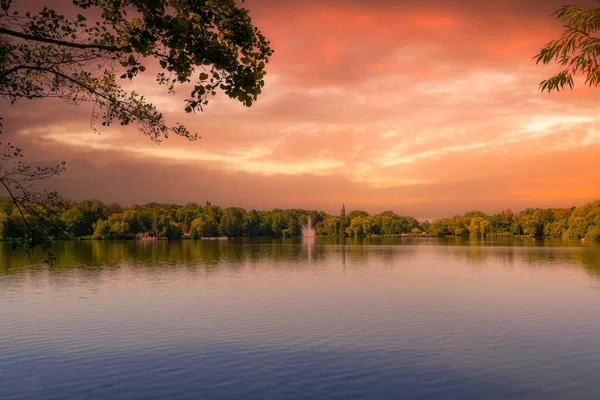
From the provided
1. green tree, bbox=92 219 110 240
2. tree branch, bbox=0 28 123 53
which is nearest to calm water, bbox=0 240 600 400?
tree branch, bbox=0 28 123 53

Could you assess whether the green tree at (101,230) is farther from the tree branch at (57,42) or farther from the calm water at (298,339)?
the tree branch at (57,42)

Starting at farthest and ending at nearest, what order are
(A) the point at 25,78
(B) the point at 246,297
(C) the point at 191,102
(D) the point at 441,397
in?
1. (B) the point at 246,297
2. (D) the point at 441,397
3. (A) the point at 25,78
4. (C) the point at 191,102

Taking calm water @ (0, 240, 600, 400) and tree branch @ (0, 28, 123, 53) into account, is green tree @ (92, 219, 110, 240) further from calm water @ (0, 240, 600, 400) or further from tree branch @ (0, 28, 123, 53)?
tree branch @ (0, 28, 123, 53)

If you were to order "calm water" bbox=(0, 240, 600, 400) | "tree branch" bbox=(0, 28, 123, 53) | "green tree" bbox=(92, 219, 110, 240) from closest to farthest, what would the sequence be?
"tree branch" bbox=(0, 28, 123, 53), "calm water" bbox=(0, 240, 600, 400), "green tree" bbox=(92, 219, 110, 240)

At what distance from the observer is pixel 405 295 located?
32.1 m

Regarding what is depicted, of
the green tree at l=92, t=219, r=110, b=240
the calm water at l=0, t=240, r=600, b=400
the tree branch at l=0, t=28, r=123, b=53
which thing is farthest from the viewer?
the green tree at l=92, t=219, r=110, b=240

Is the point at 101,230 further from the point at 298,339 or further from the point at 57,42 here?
the point at 57,42

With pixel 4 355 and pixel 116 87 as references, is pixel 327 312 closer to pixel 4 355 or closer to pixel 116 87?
pixel 4 355

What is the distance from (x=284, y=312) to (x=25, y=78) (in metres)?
17.6

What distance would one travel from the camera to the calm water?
562 inches

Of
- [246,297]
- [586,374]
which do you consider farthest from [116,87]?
[246,297]

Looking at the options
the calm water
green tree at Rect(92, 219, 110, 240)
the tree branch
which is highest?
the tree branch

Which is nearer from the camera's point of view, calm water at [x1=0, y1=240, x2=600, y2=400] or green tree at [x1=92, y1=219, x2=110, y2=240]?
calm water at [x1=0, y1=240, x2=600, y2=400]

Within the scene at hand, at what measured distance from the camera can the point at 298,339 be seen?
19.8 m
